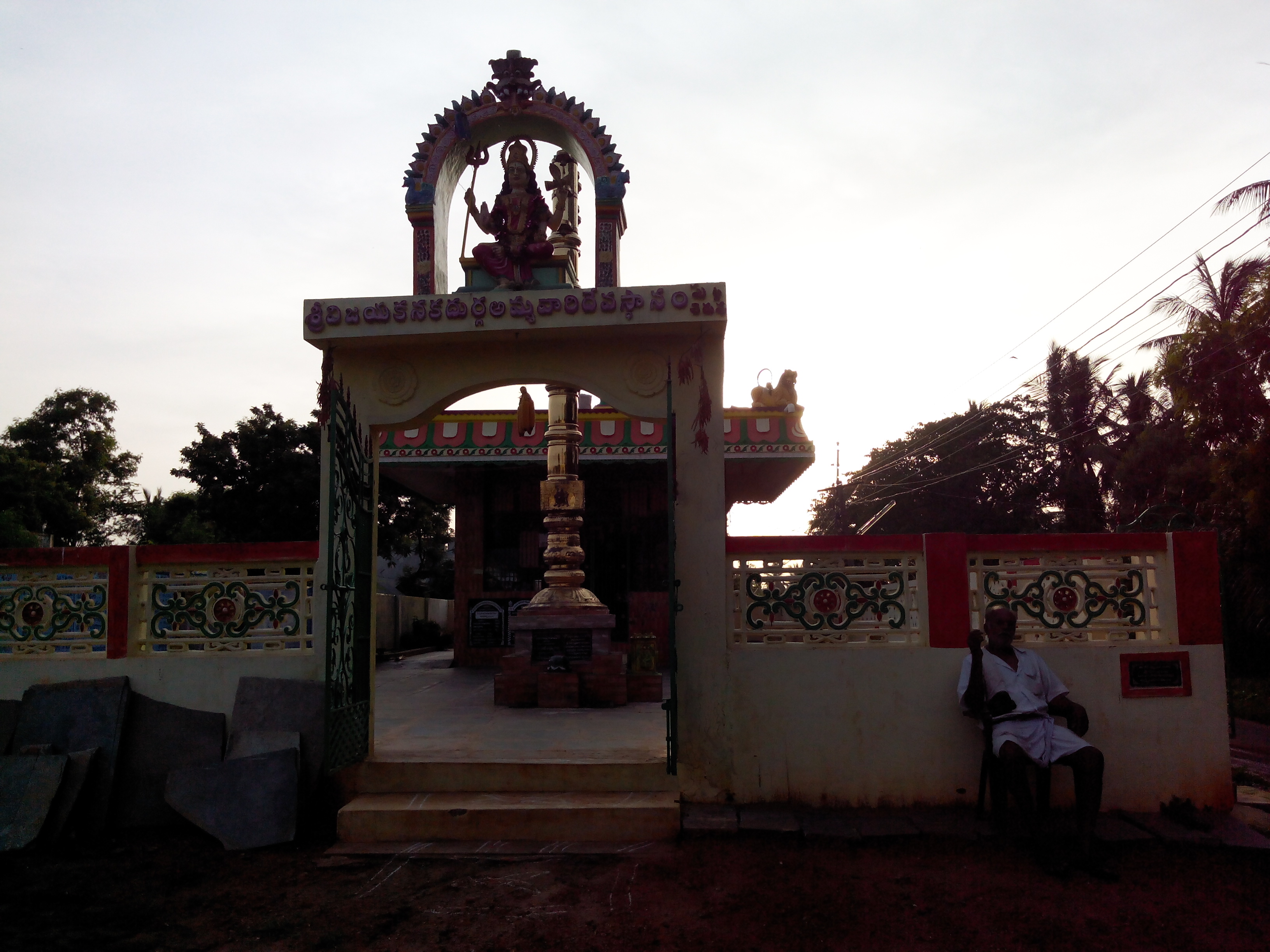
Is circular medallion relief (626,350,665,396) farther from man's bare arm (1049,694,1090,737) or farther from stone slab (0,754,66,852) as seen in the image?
stone slab (0,754,66,852)

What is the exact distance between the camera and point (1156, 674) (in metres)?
5.86

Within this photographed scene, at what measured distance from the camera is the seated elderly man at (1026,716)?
16.0ft

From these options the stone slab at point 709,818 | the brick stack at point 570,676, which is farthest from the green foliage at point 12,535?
the stone slab at point 709,818

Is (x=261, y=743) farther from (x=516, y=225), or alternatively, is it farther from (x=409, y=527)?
(x=409, y=527)

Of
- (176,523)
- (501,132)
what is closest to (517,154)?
(501,132)

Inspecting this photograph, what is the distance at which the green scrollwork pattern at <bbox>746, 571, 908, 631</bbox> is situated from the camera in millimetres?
6035

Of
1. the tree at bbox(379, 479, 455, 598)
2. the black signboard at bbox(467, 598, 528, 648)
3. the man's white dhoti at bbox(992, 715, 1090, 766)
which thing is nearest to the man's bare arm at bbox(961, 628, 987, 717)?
the man's white dhoti at bbox(992, 715, 1090, 766)

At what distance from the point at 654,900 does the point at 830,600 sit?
2288 millimetres

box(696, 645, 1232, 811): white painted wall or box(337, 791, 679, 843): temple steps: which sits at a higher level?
box(696, 645, 1232, 811): white painted wall

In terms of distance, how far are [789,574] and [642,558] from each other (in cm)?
888

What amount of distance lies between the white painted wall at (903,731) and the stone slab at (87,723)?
3777 mm

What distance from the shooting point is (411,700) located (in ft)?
32.4

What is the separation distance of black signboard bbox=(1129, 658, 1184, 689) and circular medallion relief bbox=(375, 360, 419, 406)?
5.18 metres

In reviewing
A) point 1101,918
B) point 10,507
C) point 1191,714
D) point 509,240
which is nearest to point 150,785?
point 509,240
